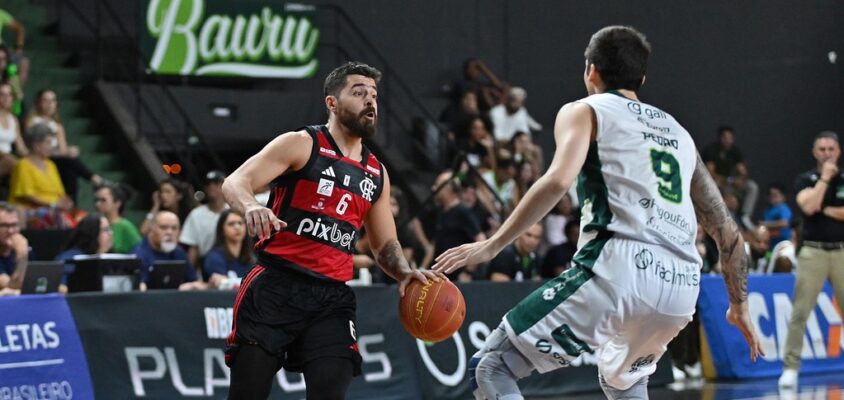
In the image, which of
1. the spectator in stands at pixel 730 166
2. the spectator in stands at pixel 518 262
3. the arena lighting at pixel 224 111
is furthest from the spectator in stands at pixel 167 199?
the spectator in stands at pixel 730 166

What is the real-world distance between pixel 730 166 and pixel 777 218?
1.34m

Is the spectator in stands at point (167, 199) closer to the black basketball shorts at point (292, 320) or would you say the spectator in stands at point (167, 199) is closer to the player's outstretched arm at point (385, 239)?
the player's outstretched arm at point (385, 239)

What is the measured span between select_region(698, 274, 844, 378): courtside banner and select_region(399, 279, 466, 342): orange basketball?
24.1ft

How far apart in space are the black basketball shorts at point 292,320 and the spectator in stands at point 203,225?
20.1 ft

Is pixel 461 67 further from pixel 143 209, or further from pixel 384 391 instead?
pixel 384 391

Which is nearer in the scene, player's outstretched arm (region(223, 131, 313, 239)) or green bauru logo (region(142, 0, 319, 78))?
player's outstretched arm (region(223, 131, 313, 239))

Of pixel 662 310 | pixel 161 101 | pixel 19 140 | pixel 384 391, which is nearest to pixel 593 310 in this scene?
pixel 662 310

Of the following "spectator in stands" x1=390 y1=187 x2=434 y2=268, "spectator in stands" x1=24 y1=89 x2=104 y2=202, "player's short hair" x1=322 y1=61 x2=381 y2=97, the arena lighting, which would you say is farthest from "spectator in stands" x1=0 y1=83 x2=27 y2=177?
"player's short hair" x1=322 y1=61 x2=381 y2=97

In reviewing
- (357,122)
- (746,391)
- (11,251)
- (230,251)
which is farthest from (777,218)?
(357,122)

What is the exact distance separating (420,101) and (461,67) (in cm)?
115

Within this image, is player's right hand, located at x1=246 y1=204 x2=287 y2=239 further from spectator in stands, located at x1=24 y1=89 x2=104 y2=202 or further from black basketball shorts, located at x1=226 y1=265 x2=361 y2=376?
spectator in stands, located at x1=24 y1=89 x2=104 y2=202

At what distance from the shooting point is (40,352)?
848 cm

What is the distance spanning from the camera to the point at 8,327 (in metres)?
8.28

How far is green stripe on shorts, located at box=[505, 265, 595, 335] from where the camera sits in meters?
5.00
